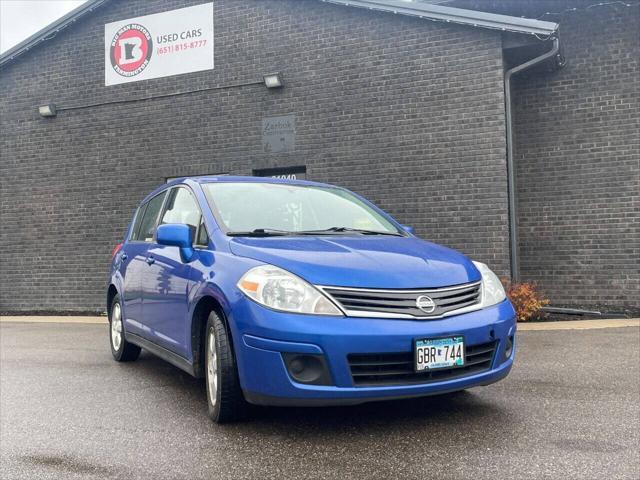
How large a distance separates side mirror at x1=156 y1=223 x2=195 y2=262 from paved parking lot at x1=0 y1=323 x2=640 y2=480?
1.07 metres

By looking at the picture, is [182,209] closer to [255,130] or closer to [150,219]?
[150,219]

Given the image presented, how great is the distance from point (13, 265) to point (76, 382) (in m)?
8.10

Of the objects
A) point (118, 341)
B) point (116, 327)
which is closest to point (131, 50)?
point (116, 327)

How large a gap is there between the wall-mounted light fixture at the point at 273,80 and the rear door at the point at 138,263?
5.04 meters

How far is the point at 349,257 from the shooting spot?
365cm

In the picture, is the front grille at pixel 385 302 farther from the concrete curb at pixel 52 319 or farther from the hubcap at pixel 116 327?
the concrete curb at pixel 52 319

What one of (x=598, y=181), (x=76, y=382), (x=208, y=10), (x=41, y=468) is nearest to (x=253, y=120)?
(x=208, y=10)

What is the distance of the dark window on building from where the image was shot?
5390 millimetres

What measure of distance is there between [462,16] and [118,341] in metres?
6.61

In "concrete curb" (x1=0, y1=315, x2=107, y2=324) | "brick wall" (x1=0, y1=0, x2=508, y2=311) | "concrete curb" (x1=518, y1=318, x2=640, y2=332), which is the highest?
"brick wall" (x1=0, y1=0, x2=508, y2=311)

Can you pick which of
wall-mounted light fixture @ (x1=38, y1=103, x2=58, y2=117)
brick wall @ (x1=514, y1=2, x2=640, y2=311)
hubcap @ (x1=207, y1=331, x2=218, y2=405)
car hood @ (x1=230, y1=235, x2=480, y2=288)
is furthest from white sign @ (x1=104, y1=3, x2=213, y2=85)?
hubcap @ (x1=207, y1=331, x2=218, y2=405)

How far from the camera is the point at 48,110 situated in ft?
39.2

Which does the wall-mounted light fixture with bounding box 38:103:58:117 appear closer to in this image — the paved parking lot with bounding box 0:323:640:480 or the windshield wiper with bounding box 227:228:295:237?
the paved parking lot with bounding box 0:323:640:480

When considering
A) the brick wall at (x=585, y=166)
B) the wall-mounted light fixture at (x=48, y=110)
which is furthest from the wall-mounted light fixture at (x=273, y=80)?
the wall-mounted light fixture at (x=48, y=110)
